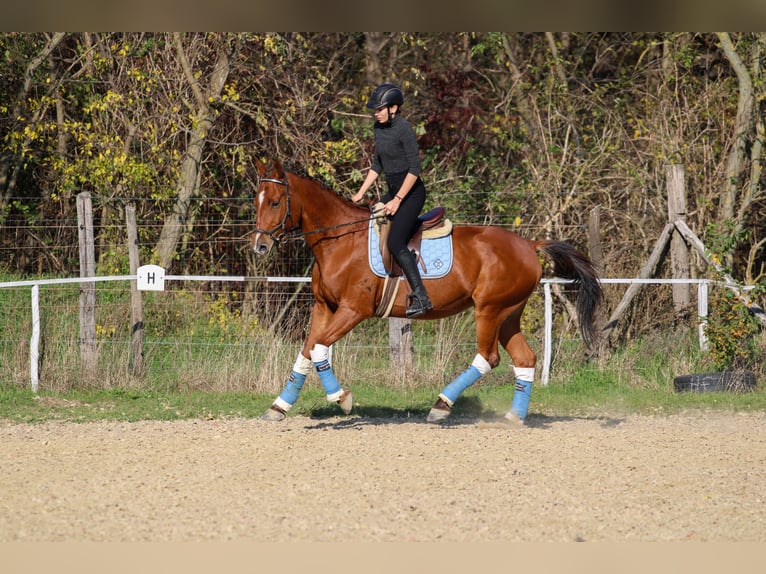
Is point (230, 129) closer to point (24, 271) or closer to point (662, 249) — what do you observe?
point (24, 271)

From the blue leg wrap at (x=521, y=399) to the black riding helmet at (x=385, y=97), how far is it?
2825 mm

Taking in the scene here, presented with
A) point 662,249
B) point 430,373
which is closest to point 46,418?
point 430,373

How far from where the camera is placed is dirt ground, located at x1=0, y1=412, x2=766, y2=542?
194 inches

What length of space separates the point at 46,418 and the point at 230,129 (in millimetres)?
6902

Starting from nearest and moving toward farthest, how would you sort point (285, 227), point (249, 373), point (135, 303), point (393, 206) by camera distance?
point (393, 206) → point (285, 227) → point (249, 373) → point (135, 303)

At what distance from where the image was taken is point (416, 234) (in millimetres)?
8398

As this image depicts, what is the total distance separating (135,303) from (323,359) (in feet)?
13.4

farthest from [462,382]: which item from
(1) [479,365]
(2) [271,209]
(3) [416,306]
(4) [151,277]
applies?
(4) [151,277]

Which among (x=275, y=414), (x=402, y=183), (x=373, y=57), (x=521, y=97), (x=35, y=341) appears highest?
(x=373, y=57)

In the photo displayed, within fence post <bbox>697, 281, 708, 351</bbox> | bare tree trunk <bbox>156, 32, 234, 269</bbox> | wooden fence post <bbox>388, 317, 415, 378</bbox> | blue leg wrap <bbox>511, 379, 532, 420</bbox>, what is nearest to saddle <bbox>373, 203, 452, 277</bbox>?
blue leg wrap <bbox>511, 379, 532, 420</bbox>

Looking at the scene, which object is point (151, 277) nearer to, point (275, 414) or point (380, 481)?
point (275, 414)

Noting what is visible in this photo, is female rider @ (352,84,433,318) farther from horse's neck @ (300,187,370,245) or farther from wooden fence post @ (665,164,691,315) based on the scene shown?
wooden fence post @ (665,164,691,315)

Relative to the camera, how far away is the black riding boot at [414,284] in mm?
8148

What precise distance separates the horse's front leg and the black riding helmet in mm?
1808
